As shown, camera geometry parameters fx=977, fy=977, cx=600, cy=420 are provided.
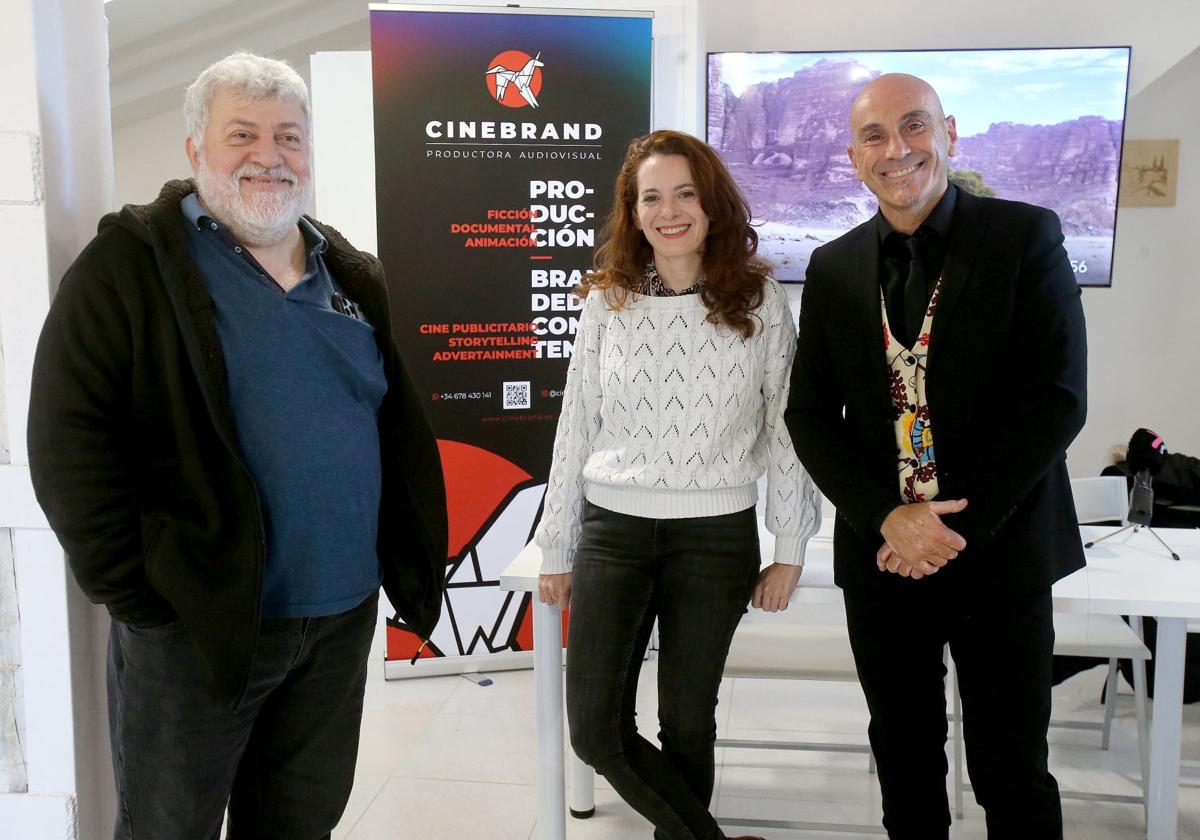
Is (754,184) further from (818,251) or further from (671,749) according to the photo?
(671,749)

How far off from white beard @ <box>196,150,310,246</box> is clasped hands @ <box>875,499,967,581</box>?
1.15 meters

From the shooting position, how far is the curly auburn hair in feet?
6.48

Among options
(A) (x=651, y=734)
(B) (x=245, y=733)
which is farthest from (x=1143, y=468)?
(B) (x=245, y=733)

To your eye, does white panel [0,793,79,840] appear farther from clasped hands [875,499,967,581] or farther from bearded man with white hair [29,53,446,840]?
clasped hands [875,499,967,581]

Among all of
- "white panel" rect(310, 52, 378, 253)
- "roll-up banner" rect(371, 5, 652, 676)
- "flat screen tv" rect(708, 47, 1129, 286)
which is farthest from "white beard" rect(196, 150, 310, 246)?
"flat screen tv" rect(708, 47, 1129, 286)

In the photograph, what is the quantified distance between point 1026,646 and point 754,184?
315 cm

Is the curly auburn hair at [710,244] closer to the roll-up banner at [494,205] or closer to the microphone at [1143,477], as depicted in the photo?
the microphone at [1143,477]

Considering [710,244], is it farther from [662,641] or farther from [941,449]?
→ [662,641]

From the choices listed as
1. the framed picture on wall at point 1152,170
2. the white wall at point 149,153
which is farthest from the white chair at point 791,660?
the white wall at point 149,153

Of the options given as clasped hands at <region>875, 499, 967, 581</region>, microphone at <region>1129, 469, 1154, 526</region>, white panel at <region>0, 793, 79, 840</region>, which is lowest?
white panel at <region>0, 793, 79, 840</region>

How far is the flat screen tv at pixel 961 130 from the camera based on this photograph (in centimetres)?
428

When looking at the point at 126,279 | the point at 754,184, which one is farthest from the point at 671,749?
the point at 754,184

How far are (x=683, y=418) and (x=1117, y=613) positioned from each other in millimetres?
1027

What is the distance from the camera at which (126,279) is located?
142cm
